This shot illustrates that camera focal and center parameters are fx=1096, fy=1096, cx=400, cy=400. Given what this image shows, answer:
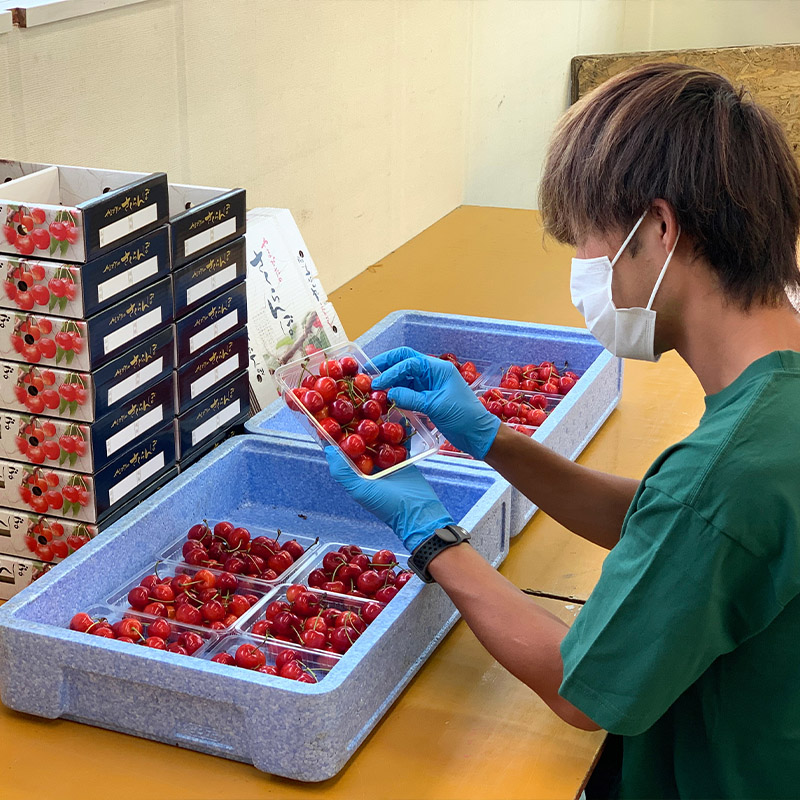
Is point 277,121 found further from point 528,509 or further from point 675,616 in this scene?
point 675,616

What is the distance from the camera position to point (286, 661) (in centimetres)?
160

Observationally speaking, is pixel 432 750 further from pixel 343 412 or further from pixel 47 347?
pixel 47 347

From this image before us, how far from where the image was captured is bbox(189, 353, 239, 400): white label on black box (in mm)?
1994

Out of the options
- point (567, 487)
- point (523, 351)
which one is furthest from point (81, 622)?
point (523, 351)

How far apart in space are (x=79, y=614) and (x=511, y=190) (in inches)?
172

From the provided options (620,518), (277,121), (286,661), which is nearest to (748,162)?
(620,518)

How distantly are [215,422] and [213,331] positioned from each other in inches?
7.8

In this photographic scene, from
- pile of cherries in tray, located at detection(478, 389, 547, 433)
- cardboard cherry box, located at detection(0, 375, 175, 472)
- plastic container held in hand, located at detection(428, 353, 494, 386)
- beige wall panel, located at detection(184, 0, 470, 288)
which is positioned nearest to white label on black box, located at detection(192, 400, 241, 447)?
cardboard cherry box, located at detection(0, 375, 175, 472)

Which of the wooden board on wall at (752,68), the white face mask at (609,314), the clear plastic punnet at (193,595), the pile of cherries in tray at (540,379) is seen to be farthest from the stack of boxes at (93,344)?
the wooden board on wall at (752,68)

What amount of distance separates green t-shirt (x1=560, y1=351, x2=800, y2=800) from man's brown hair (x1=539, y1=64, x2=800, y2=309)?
0.47 feet

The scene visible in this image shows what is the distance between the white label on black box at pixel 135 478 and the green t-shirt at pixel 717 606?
2.72 feet

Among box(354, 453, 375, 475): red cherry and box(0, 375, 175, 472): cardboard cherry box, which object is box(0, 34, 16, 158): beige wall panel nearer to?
box(0, 375, 175, 472): cardboard cherry box

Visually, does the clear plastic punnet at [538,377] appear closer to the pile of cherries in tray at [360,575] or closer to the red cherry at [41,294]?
the pile of cherries in tray at [360,575]

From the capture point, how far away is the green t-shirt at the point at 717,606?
1.24 meters
